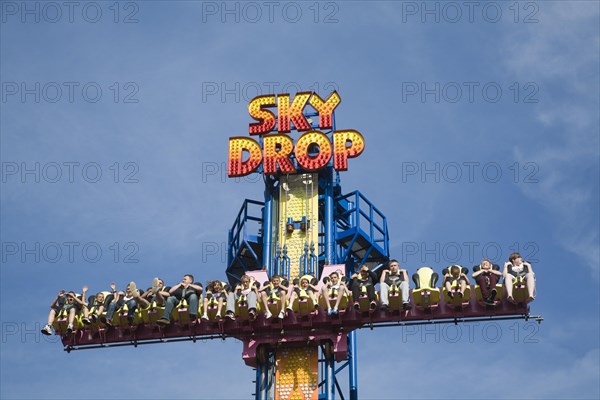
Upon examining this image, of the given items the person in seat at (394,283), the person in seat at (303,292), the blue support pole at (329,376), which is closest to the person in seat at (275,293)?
the person in seat at (303,292)

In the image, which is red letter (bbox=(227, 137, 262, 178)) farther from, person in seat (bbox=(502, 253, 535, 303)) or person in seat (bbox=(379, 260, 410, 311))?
person in seat (bbox=(502, 253, 535, 303))

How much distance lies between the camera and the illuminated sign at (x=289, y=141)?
Result: 43.1 metres

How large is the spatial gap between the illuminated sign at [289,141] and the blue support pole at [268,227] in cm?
65

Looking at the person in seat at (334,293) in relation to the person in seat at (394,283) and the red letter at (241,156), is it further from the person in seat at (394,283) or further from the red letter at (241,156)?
the red letter at (241,156)

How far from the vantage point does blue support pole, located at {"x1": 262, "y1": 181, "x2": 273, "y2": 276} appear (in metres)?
41.8

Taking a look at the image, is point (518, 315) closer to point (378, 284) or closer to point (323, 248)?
point (378, 284)

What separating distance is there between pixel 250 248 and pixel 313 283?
5.61m

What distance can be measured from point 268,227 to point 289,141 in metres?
2.70

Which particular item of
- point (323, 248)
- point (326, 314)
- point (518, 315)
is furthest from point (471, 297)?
point (323, 248)

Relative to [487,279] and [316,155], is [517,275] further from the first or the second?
[316,155]

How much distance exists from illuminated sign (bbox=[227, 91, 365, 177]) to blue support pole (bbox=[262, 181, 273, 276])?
0.65 m

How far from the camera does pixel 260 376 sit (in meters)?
39.1

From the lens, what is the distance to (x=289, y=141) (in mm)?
43531

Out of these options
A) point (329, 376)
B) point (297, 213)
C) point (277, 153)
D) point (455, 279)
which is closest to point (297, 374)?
point (329, 376)
